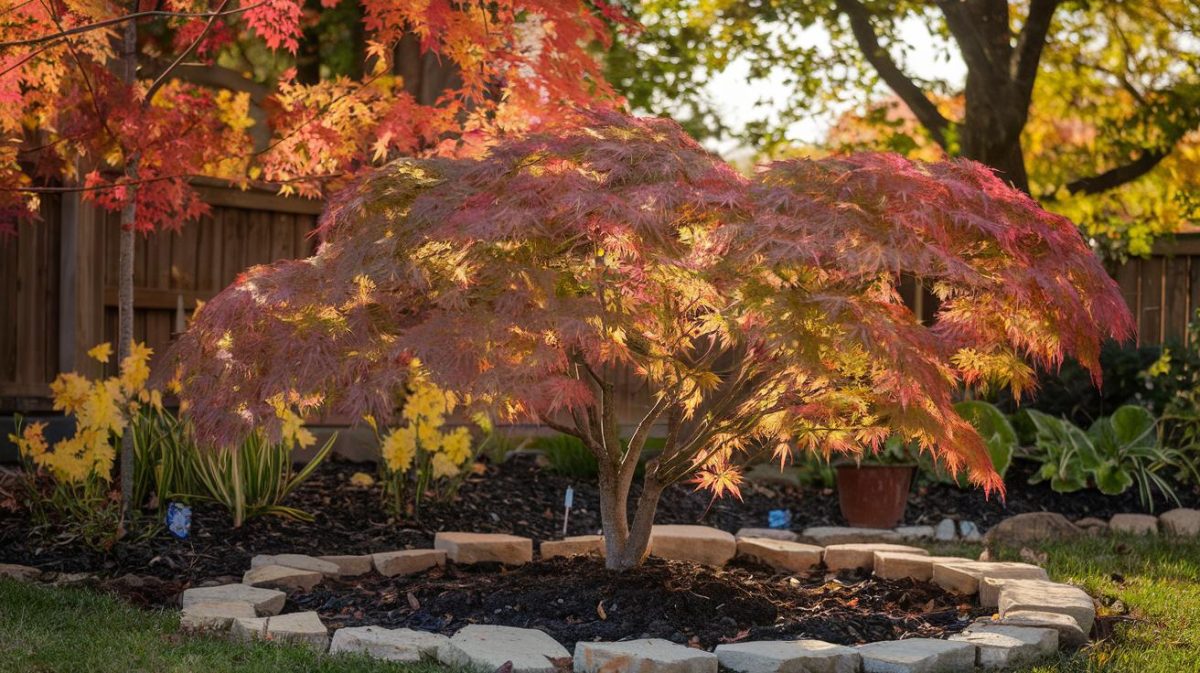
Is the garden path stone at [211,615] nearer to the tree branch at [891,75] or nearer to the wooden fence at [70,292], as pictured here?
the wooden fence at [70,292]

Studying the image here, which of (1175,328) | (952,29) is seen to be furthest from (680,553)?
(1175,328)

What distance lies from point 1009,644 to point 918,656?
0.38m

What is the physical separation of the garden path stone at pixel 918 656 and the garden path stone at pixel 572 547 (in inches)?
79.8

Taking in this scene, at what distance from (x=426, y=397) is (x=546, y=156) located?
264cm

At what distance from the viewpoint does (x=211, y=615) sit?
4254mm

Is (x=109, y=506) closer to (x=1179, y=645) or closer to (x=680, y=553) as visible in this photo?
(x=680, y=553)

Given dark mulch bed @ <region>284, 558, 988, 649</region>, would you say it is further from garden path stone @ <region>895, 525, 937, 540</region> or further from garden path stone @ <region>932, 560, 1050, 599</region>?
garden path stone @ <region>895, 525, 937, 540</region>

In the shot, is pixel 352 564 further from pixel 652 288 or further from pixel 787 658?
pixel 787 658

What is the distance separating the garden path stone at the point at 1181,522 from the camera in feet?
23.0

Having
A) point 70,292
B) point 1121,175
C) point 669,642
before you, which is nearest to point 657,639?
point 669,642

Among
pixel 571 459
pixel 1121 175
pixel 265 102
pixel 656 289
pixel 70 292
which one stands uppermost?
pixel 1121 175

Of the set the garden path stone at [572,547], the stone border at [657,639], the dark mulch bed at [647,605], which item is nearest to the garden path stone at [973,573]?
the stone border at [657,639]

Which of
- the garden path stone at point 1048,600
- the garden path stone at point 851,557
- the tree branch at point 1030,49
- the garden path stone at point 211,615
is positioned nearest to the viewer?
the garden path stone at point 211,615

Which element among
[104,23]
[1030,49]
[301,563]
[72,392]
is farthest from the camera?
[1030,49]
